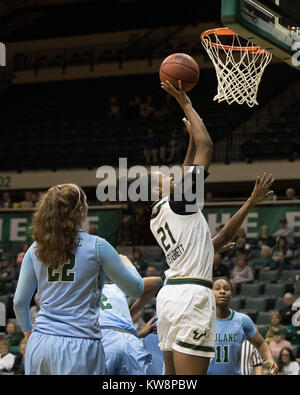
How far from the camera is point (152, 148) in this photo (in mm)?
18859

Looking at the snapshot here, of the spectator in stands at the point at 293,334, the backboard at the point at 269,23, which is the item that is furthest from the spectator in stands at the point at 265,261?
the backboard at the point at 269,23

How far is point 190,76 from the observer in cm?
541

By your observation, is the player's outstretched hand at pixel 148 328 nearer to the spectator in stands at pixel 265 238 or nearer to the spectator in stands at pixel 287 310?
the spectator in stands at pixel 287 310

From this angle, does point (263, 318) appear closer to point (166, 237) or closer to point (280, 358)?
point (280, 358)

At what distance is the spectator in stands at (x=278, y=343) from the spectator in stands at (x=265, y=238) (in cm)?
332

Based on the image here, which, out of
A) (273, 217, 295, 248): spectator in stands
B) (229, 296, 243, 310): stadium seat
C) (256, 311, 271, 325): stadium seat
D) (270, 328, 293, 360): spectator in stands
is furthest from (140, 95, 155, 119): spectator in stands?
(270, 328, 293, 360): spectator in stands

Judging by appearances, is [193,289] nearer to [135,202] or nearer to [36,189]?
[135,202]

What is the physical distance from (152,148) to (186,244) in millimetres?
14388

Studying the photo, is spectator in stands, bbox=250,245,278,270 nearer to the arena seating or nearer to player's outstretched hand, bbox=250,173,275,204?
the arena seating

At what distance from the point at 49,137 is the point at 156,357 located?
52.4 ft

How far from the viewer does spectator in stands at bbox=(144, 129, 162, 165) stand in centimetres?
1853

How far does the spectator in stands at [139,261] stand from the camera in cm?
1430

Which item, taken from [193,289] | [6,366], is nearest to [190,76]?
[193,289]

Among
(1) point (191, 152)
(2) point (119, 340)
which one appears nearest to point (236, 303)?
(2) point (119, 340)
